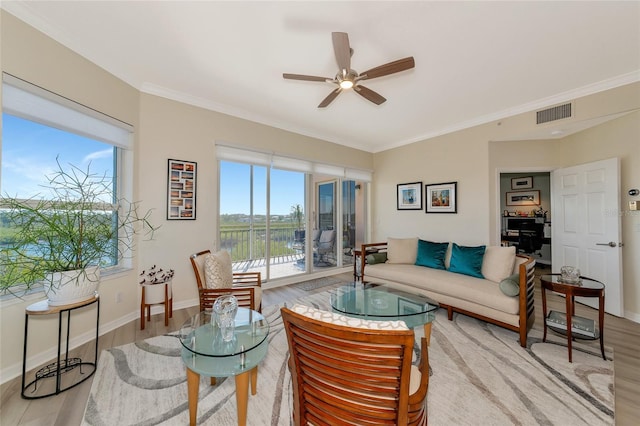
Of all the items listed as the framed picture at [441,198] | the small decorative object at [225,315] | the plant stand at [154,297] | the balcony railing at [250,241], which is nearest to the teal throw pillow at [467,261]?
the framed picture at [441,198]

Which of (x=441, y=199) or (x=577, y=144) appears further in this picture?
(x=441, y=199)

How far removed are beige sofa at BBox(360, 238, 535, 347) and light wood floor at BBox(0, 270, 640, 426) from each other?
0.68 meters

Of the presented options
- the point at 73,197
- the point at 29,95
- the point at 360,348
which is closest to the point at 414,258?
the point at 360,348

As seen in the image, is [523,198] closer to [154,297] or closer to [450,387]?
[450,387]

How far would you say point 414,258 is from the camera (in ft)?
13.7

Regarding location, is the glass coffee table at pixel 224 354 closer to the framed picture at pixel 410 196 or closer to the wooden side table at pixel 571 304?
the wooden side table at pixel 571 304

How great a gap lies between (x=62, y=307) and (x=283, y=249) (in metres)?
3.18

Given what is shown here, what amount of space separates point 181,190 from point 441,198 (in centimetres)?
441

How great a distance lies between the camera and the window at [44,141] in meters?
2.03

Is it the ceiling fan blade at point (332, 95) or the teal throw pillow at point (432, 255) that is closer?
the ceiling fan blade at point (332, 95)

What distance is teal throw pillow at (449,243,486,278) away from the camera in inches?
130

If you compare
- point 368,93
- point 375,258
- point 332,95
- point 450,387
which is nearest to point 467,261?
point 375,258

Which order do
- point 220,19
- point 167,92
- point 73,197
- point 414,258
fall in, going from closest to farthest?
point 220,19 → point 73,197 → point 167,92 → point 414,258

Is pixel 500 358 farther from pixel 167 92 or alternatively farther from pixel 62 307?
pixel 167 92
